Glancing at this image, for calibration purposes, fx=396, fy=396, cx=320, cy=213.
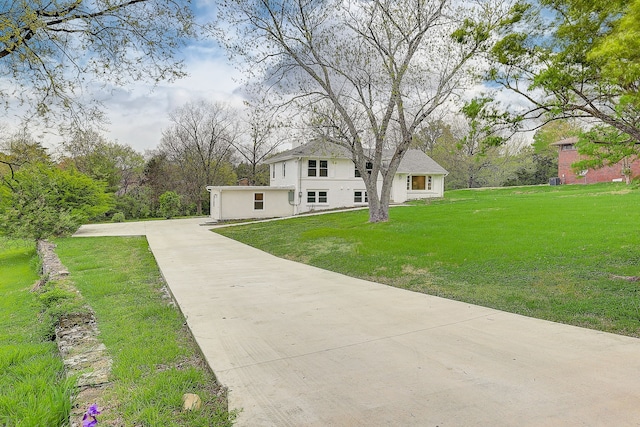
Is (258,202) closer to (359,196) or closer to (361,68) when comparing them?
(359,196)

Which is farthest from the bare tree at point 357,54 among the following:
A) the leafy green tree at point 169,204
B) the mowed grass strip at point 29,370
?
the leafy green tree at point 169,204

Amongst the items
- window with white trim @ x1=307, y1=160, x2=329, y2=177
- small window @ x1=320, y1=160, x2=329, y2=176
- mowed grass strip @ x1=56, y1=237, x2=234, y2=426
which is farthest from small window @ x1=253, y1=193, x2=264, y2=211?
mowed grass strip @ x1=56, y1=237, x2=234, y2=426

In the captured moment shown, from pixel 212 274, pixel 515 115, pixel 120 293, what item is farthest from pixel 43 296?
pixel 515 115

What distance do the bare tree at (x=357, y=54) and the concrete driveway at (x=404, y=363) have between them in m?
10.6

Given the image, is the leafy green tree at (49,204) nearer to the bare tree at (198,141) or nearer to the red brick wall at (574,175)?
the bare tree at (198,141)

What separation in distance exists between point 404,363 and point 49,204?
20857mm

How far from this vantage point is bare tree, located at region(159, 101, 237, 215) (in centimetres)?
3675

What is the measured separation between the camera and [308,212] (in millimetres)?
26453

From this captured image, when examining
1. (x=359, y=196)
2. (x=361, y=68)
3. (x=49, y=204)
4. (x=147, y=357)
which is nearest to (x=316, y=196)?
(x=359, y=196)

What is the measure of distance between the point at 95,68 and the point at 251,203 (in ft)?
68.9

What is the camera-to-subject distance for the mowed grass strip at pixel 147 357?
2811mm

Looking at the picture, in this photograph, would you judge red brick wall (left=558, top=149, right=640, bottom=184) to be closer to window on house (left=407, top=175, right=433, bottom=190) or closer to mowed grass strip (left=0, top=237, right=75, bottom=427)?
window on house (left=407, top=175, right=433, bottom=190)

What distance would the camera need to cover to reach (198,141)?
37719 millimetres

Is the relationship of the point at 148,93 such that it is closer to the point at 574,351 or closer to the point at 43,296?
the point at 43,296
